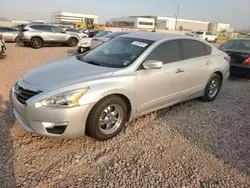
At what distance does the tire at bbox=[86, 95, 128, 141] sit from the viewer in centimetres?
295

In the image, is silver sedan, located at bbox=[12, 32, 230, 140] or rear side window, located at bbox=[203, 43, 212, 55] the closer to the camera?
silver sedan, located at bbox=[12, 32, 230, 140]

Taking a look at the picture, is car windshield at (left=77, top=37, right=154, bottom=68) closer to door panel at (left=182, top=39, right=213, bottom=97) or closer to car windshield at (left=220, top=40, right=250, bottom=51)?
door panel at (left=182, top=39, right=213, bottom=97)

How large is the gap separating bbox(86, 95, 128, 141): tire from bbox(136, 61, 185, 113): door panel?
35 centimetres

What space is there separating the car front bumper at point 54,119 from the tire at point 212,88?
3.12 meters

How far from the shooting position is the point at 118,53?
3791 millimetres

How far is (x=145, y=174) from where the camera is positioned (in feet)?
8.40

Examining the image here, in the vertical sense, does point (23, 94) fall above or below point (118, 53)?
below

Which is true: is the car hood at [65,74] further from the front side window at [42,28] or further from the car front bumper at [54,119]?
the front side window at [42,28]

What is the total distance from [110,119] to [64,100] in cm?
80

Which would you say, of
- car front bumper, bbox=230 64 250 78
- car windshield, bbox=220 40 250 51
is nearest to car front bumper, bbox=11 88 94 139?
car front bumper, bbox=230 64 250 78

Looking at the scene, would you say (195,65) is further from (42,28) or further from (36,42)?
(42,28)

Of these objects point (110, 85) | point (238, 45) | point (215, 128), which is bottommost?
point (215, 128)

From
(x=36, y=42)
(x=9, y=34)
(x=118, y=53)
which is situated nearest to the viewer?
(x=118, y=53)

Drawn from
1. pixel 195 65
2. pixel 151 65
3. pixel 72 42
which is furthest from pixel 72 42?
pixel 151 65
